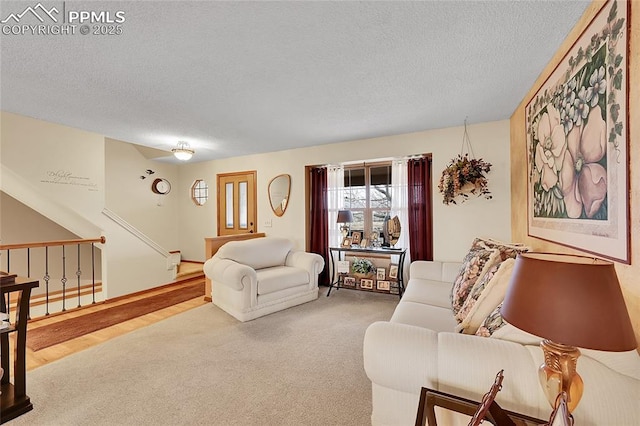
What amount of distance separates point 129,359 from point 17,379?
2.25 feet

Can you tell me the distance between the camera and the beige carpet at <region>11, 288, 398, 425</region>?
166cm

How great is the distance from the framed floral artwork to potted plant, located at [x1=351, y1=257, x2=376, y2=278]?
2370mm

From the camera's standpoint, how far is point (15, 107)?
2.74 meters

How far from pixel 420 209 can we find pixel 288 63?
267 cm

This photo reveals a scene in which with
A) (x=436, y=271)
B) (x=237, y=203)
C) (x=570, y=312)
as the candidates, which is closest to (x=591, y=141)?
(x=570, y=312)

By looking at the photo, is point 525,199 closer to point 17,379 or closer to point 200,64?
point 200,64

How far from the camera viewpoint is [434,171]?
3646mm

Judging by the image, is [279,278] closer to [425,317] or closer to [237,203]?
[425,317]

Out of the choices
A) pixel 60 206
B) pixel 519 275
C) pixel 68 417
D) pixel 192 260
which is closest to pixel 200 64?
pixel 519 275

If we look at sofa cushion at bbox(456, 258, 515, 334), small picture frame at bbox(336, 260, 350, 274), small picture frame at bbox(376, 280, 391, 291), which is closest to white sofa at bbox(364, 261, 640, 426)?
sofa cushion at bbox(456, 258, 515, 334)

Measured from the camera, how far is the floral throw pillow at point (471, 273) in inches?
78.0

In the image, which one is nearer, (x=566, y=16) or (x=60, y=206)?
(x=566, y=16)

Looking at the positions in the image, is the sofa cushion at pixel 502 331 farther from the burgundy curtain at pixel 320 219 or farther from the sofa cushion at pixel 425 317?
the burgundy curtain at pixel 320 219

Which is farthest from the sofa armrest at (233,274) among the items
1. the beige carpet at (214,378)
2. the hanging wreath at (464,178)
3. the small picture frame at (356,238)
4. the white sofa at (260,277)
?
the hanging wreath at (464,178)
